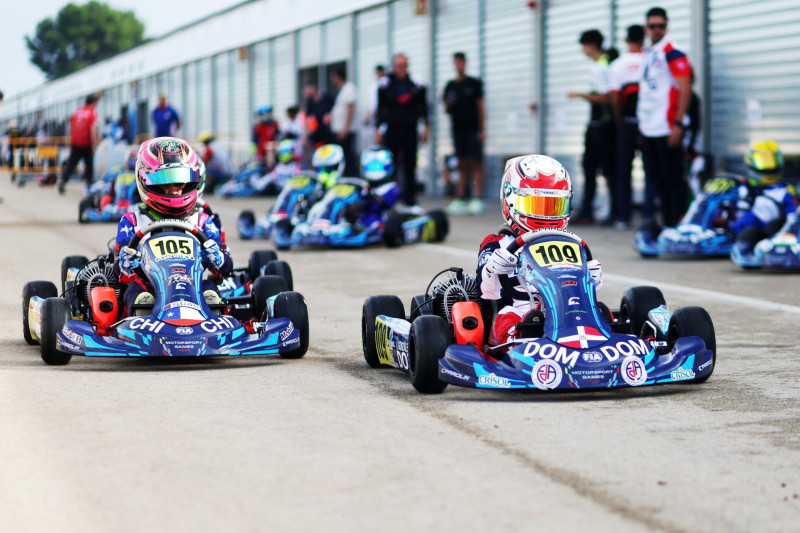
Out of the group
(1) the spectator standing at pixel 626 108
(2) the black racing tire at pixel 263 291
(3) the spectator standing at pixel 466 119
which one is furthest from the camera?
(3) the spectator standing at pixel 466 119

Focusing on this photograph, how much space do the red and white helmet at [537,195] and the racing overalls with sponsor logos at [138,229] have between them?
1.62 m

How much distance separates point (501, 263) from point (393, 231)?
22.1 feet

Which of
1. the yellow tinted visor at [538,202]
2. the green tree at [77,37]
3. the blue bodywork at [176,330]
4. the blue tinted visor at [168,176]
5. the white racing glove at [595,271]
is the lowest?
the blue bodywork at [176,330]

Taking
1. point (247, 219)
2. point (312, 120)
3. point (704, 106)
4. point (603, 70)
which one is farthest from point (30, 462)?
point (312, 120)

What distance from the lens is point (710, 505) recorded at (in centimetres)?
359

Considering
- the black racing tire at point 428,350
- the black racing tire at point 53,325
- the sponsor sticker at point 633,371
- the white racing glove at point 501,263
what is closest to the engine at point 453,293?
the white racing glove at point 501,263

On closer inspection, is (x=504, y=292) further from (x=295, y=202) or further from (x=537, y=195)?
(x=295, y=202)

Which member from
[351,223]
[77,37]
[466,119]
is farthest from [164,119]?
[77,37]

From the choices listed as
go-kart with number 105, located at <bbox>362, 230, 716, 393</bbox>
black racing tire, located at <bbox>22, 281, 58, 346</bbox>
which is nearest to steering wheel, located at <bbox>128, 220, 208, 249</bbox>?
black racing tire, located at <bbox>22, 281, 58, 346</bbox>

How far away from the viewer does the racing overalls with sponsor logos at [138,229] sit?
6449mm

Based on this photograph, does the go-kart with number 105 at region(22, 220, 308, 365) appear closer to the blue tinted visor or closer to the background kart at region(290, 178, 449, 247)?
the blue tinted visor

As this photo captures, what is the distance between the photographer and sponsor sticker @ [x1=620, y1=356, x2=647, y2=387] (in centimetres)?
505

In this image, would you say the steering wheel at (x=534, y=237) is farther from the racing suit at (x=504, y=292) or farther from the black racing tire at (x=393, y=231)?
the black racing tire at (x=393, y=231)

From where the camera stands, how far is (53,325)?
231 inches
